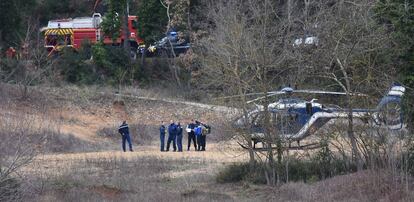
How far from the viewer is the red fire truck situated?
60719mm

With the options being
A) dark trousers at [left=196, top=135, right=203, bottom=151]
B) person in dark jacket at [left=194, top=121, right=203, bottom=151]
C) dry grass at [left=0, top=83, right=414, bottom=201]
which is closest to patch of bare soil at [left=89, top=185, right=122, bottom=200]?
dry grass at [left=0, top=83, right=414, bottom=201]

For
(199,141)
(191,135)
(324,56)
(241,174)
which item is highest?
(324,56)

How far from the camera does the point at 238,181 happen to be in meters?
27.4

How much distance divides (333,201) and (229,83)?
677 cm

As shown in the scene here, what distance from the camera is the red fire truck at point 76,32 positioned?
60.7 metres

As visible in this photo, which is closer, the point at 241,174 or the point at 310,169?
the point at 310,169

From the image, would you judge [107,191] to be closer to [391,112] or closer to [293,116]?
[293,116]

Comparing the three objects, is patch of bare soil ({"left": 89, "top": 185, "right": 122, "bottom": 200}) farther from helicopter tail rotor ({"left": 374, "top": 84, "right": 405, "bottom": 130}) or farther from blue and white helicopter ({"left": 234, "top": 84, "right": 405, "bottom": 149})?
helicopter tail rotor ({"left": 374, "top": 84, "right": 405, "bottom": 130})

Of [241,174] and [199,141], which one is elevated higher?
[199,141]

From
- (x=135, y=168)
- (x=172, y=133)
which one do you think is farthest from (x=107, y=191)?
(x=172, y=133)

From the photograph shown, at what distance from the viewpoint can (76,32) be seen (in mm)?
62250

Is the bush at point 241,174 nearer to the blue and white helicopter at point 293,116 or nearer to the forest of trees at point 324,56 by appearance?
the forest of trees at point 324,56

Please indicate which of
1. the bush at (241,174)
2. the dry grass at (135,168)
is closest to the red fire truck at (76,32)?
the dry grass at (135,168)

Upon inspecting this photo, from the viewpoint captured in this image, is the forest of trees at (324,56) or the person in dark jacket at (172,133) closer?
the forest of trees at (324,56)
